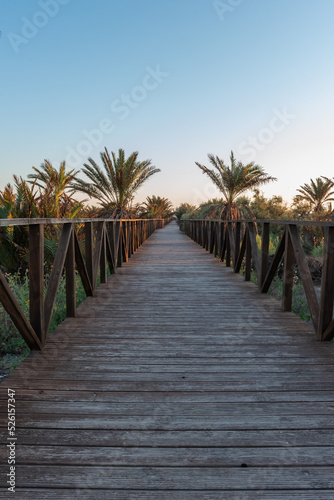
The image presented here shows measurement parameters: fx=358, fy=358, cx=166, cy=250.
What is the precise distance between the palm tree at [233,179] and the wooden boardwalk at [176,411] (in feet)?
39.5

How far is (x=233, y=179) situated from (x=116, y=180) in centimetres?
482

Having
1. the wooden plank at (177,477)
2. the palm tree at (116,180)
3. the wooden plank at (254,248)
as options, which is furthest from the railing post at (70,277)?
the palm tree at (116,180)

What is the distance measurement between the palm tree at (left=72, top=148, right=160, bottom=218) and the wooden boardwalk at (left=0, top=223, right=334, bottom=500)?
11.0 metres

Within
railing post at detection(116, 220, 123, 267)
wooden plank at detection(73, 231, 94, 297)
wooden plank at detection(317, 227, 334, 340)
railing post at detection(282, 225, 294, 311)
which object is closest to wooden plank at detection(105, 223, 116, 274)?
railing post at detection(116, 220, 123, 267)

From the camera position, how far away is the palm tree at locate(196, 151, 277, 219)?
14727 millimetres

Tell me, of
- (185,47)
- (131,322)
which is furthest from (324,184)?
(131,322)

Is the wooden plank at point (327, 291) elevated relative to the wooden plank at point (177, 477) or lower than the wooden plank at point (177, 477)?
elevated

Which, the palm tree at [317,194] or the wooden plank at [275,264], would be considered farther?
the palm tree at [317,194]

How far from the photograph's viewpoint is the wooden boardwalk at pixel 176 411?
1366mm

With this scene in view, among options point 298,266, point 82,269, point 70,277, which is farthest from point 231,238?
point 70,277

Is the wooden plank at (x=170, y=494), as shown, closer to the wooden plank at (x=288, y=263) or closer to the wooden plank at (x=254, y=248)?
the wooden plank at (x=288, y=263)

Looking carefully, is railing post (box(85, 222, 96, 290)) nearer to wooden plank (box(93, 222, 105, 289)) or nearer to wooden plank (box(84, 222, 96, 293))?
wooden plank (box(84, 222, 96, 293))

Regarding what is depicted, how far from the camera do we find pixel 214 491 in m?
1.32

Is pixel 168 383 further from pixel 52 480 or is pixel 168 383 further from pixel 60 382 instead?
pixel 52 480
